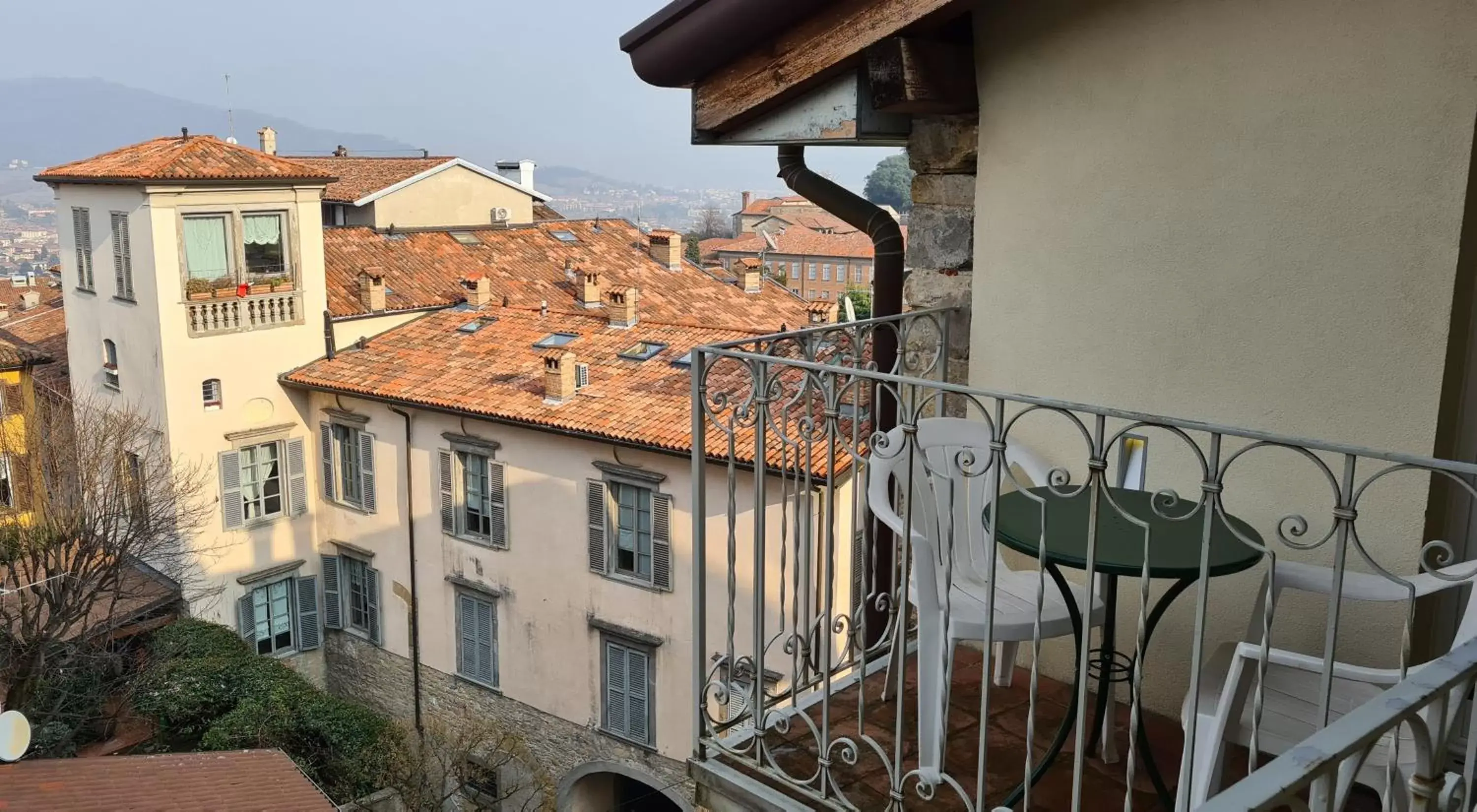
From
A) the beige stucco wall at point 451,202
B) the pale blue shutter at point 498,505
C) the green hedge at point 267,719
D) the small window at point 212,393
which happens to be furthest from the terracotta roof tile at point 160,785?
the beige stucco wall at point 451,202

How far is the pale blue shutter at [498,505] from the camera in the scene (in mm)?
16844

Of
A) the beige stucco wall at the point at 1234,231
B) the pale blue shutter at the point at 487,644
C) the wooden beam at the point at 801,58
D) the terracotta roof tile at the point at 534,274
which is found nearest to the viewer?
the beige stucco wall at the point at 1234,231

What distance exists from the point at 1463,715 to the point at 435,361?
17151mm

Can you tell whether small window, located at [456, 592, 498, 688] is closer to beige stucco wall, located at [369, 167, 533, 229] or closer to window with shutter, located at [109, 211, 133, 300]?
window with shutter, located at [109, 211, 133, 300]

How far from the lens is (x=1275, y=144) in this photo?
3.55 metres

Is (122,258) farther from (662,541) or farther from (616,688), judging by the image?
(616,688)

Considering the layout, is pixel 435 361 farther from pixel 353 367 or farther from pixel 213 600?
pixel 213 600

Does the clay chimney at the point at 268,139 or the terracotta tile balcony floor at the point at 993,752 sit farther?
the clay chimney at the point at 268,139

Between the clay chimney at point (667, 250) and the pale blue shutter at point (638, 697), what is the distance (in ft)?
37.6

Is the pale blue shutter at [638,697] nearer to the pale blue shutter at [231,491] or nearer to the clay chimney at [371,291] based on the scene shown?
the pale blue shutter at [231,491]

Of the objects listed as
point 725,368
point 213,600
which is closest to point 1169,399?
point 725,368

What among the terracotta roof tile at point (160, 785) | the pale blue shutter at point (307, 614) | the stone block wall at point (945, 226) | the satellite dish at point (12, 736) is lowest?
the pale blue shutter at point (307, 614)

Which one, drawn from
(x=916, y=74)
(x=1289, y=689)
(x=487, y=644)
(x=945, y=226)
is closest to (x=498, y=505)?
(x=487, y=644)

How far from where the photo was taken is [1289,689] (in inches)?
125
